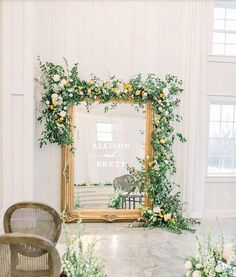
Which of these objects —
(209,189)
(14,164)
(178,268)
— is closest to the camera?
(178,268)

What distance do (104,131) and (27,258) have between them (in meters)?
3.81

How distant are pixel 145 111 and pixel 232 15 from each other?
7.76ft

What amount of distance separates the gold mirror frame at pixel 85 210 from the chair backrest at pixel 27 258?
359 cm

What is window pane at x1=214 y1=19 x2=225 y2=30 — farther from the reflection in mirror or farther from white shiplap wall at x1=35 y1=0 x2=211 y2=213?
the reflection in mirror

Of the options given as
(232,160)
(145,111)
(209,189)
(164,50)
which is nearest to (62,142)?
(145,111)

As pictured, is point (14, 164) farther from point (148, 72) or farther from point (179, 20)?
point (179, 20)

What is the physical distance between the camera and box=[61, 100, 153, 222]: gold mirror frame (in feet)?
17.4

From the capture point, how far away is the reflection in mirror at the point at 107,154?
211 inches

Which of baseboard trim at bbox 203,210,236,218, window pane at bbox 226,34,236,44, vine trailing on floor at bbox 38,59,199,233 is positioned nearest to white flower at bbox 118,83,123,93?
vine trailing on floor at bbox 38,59,199,233

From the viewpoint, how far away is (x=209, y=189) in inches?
232

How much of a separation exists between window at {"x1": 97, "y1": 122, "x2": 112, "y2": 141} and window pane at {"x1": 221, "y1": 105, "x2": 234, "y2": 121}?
6.67 feet

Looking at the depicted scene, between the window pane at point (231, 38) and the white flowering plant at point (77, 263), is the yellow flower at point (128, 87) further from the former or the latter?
the white flowering plant at point (77, 263)

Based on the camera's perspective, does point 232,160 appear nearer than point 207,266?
No

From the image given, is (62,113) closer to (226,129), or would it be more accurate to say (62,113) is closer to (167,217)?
(167,217)
